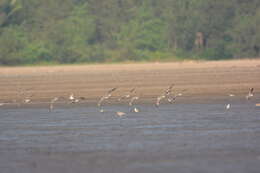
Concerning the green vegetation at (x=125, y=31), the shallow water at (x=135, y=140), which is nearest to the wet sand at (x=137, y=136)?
the shallow water at (x=135, y=140)

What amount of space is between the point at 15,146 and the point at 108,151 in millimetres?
2299

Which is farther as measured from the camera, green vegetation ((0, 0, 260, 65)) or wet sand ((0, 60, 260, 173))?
green vegetation ((0, 0, 260, 65))

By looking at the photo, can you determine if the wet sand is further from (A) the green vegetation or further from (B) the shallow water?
(A) the green vegetation

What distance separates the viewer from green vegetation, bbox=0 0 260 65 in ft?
195

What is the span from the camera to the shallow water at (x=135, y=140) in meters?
12.2

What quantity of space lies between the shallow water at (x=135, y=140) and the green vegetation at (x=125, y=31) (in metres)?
38.2

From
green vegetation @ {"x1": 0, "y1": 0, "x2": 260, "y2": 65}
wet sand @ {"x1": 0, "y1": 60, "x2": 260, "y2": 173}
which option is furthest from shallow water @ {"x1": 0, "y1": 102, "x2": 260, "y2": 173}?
green vegetation @ {"x1": 0, "y1": 0, "x2": 260, "y2": 65}

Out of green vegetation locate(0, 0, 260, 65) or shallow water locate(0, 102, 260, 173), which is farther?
green vegetation locate(0, 0, 260, 65)

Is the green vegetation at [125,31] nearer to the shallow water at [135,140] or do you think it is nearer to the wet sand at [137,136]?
the wet sand at [137,136]

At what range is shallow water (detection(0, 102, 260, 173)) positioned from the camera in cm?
1221

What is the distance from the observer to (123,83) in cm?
3275

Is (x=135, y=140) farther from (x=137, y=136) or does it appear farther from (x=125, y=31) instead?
(x=125, y=31)

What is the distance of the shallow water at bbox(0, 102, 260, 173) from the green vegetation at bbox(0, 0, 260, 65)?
1504 inches

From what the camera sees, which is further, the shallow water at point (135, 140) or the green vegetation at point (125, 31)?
the green vegetation at point (125, 31)
